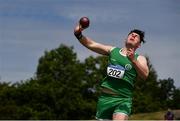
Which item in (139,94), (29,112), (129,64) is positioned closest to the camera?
(129,64)

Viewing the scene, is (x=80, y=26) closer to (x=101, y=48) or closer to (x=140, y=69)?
(x=101, y=48)

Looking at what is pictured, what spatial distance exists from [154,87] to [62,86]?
21.9 m

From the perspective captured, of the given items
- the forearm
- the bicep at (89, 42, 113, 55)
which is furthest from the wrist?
the forearm

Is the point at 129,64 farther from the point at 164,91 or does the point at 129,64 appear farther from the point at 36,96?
the point at 164,91

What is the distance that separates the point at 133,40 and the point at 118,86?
30.9 inches

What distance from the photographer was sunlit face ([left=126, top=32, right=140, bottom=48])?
34.8 feet

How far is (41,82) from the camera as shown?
93.5m

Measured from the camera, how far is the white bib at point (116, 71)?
34.3 ft

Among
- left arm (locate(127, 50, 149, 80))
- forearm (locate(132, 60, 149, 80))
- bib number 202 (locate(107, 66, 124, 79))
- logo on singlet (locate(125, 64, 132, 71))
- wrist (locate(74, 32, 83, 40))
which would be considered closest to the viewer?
left arm (locate(127, 50, 149, 80))

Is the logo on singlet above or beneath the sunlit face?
beneath

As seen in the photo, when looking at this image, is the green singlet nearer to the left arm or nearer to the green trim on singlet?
the green trim on singlet

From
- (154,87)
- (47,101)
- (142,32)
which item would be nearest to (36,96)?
(47,101)

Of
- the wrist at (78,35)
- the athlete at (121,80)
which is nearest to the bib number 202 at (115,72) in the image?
the athlete at (121,80)

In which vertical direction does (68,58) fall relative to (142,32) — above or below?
above
